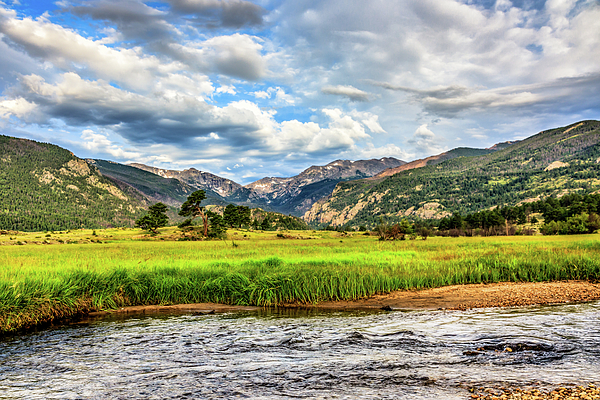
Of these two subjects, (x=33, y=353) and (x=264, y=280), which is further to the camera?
(x=264, y=280)

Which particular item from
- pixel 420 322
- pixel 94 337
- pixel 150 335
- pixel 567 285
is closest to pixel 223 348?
pixel 150 335

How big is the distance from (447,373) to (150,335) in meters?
9.28

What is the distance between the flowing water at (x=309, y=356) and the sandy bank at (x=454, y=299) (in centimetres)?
159


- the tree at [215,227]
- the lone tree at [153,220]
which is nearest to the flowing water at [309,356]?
the tree at [215,227]

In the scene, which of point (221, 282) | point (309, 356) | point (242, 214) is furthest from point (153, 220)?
point (309, 356)

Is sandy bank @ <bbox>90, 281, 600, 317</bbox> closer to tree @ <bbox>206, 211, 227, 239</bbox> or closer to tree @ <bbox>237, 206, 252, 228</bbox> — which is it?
tree @ <bbox>206, 211, 227, 239</bbox>

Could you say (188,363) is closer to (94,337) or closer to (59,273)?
(94,337)

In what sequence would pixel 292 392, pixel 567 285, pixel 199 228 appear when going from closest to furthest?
pixel 292 392
pixel 567 285
pixel 199 228

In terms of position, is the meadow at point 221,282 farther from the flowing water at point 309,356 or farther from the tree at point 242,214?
the tree at point 242,214

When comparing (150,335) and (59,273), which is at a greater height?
(59,273)

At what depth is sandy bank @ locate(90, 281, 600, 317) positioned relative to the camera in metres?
15.0

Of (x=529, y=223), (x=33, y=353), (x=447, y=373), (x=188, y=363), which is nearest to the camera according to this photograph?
(x=447, y=373)

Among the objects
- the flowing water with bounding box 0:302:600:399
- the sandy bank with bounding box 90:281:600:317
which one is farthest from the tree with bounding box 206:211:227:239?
the flowing water with bounding box 0:302:600:399

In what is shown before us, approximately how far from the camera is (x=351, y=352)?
9156 millimetres
